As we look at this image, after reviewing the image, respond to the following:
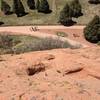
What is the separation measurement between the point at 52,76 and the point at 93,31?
57491 mm

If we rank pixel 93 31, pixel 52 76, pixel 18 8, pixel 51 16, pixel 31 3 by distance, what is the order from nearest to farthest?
pixel 52 76
pixel 93 31
pixel 51 16
pixel 18 8
pixel 31 3

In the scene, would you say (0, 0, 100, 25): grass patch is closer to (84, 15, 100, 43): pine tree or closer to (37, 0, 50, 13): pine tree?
(37, 0, 50, 13): pine tree

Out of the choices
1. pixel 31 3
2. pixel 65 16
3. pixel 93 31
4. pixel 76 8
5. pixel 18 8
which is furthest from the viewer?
pixel 31 3

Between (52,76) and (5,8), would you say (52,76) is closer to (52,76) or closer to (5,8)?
(52,76)

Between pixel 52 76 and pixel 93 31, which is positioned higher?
pixel 52 76

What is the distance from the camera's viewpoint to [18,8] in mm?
86625

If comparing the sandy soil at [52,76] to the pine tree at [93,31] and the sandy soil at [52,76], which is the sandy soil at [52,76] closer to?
the sandy soil at [52,76]

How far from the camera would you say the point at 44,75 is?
17547mm

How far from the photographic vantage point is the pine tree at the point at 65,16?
81.9 m

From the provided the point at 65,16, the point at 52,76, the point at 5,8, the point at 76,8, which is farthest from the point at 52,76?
the point at 5,8

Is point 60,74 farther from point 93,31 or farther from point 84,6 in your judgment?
point 84,6

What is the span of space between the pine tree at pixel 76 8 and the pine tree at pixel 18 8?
11.9 meters

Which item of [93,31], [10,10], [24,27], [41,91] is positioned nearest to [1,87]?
[41,91]

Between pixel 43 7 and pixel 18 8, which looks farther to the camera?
pixel 43 7
